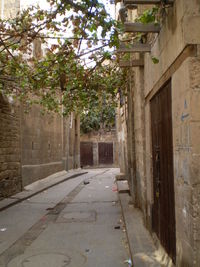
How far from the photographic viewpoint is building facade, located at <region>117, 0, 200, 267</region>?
327 cm

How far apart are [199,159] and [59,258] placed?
127 inches

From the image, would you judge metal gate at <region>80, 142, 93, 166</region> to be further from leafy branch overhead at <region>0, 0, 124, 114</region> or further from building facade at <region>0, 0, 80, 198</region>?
leafy branch overhead at <region>0, 0, 124, 114</region>

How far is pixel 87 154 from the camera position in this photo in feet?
107

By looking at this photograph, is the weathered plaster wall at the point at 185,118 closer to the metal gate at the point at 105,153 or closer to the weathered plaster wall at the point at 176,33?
the weathered plaster wall at the point at 176,33

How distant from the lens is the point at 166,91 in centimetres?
453

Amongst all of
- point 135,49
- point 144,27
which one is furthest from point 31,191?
point 144,27

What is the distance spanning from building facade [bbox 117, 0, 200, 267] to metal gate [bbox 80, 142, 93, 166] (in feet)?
87.4

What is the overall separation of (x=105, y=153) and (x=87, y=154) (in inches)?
70.0

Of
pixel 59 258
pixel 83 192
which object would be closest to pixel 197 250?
pixel 59 258

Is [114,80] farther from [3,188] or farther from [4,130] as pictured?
[3,188]

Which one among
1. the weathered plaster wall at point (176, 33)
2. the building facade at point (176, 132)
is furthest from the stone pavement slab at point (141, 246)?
the weathered plaster wall at point (176, 33)

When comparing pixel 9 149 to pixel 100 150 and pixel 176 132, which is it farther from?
pixel 100 150

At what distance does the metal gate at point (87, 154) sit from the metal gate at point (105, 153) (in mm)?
903

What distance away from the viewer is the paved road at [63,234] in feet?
17.5
